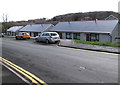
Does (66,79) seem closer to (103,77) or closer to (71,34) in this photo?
(103,77)

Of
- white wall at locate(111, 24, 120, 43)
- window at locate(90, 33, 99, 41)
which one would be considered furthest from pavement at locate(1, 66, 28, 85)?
window at locate(90, 33, 99, 41)

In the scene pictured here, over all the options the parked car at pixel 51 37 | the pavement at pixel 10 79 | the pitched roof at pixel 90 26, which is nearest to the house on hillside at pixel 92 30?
the pitched roof at pixel 90 26

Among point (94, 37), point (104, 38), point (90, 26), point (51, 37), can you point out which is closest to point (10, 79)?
point (51, 37)

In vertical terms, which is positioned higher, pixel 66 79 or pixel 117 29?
pixel 117 29

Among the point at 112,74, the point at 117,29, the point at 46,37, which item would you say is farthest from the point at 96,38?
the point at 112,74

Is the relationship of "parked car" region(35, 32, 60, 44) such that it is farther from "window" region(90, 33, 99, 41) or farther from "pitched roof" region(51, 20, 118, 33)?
"window" region(90, 33, 99, 41)

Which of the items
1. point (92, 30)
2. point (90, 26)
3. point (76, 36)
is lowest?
point (76, 36)

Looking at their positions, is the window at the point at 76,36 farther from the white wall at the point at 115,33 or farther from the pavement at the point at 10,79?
the pavement at the point at 10,79

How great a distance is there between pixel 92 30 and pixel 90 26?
6.63 ft

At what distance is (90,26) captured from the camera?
103 feet

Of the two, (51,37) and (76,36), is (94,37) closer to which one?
(76,36)

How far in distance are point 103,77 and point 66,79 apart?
56.9 inches

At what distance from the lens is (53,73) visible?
5930mm

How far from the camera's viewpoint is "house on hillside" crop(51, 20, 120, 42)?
1081 inches
